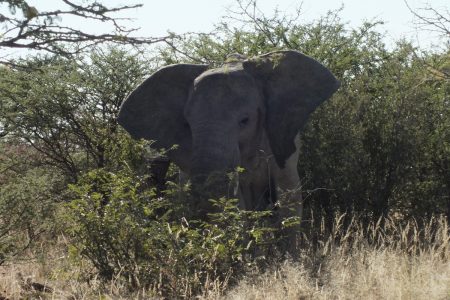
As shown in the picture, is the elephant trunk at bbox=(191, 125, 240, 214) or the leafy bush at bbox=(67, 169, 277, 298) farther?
the elephant trunk at bbox=(191, 125, 240, 214)

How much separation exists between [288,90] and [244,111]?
0.90 metres

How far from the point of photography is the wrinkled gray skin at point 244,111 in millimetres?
8555

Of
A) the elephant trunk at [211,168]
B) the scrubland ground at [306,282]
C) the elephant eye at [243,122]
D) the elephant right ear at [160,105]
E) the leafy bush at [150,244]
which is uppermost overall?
the elephant right ear at [160,105]

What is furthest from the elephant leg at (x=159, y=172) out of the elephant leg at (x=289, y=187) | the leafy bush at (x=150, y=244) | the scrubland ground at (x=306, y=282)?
the leafy bush at (x=150, y=244)

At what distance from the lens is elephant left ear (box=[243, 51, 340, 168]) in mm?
9102

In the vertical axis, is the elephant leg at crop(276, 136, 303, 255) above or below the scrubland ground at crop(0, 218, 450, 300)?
above

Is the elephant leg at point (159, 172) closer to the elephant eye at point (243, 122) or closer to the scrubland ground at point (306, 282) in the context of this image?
the elephant eye at point (243, 122)

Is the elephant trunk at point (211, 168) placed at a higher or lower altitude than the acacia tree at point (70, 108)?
lower

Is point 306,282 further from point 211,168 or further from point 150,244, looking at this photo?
point 211,168

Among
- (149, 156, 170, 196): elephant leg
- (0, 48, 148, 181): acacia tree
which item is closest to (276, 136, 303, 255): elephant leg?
(149, 156, 170, 196): elephant leg

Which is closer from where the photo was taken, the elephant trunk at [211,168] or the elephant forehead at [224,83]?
the elephant trunk at [211,168]

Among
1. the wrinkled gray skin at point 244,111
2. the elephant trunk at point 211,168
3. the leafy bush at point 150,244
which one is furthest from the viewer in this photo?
the wrinkled gray skin at point 244,111

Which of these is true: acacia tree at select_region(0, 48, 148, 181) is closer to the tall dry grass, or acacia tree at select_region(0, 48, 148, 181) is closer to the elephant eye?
the elephant eye

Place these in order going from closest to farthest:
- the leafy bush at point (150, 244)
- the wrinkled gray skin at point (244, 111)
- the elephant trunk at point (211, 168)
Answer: the leafy bush at point (150, 244), the elephant trunk at point (211, 168), the wrinkled gray skin at point (244, 111)
